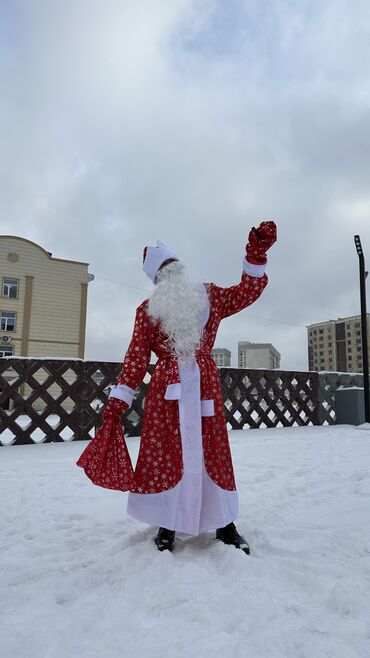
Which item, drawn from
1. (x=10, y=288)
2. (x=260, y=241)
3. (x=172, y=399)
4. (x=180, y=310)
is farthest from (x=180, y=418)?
(x=10, y=288)

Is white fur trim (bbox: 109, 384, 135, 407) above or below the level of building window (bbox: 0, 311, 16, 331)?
below

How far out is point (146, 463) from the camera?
80.8 inches

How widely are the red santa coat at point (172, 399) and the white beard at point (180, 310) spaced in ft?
0.15

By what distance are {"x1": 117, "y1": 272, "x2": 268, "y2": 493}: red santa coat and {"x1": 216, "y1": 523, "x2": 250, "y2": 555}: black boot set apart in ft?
0.65

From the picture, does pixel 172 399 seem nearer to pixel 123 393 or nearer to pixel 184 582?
pixel 123 393

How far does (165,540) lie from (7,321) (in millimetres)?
19137

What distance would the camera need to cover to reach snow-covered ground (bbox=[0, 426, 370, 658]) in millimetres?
1297

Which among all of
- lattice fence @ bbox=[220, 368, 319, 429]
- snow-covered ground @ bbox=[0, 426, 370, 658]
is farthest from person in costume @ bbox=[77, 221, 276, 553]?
lattice fence @ bbox=[220, 368, 319, 429]

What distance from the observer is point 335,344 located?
213 feet

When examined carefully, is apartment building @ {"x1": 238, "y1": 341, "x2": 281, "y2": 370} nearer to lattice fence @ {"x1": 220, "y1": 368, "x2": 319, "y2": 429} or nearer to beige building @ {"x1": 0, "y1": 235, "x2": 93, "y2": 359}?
beige building @ {"x1": 0, "y1": 235, "x2": 93, "y2": 359}

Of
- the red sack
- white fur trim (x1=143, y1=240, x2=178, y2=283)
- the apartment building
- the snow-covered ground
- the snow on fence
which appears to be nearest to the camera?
the snow-covered ground

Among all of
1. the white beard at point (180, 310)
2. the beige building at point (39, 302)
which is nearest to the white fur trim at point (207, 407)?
the white beard at point (180, 310)

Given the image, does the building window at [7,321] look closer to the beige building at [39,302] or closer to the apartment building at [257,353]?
the beige building at [39,302]

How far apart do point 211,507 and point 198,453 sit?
0.26 meters
